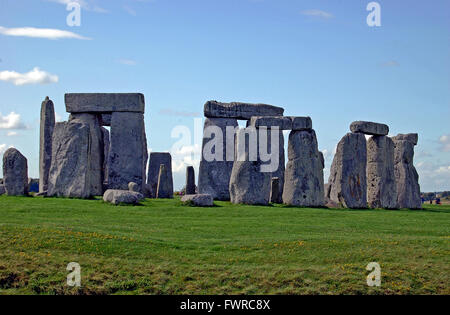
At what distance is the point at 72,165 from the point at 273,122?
7.91 meters

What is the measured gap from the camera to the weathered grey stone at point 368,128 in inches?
1085

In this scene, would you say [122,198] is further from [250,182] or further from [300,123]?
[300,123]

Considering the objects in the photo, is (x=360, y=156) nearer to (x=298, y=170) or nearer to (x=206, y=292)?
(x=298, y=170)

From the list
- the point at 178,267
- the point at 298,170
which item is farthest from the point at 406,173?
the point at 178,267

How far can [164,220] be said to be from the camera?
1953 cm

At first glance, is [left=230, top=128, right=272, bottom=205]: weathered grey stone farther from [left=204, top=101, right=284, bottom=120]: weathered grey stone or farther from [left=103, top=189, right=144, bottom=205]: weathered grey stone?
[left=204, top=101, right=284, bottom=120]: weathered grey stone

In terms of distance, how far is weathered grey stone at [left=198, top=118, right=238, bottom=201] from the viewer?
32344 millimetres

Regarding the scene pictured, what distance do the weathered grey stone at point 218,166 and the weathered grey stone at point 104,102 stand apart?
3.99m

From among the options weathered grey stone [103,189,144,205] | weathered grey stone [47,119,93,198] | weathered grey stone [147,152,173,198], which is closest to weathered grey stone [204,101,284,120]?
weathered grey stone [147,152,173,198]

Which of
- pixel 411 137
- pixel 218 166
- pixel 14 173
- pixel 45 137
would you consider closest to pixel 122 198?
pixel 14 173

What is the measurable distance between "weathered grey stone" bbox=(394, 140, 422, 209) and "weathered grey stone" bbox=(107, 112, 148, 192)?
445 inches

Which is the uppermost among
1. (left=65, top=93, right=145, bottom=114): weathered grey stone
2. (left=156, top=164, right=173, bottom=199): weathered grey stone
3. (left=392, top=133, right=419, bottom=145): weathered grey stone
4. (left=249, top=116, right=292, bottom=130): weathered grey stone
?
(left=65, top=93, right=145, bottom=114): weathered grey stone

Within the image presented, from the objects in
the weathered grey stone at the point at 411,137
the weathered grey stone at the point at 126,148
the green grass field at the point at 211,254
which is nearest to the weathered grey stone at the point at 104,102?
the weathered grey stone at the point at 126,148

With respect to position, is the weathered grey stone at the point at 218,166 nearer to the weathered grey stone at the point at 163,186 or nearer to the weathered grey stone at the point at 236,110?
the weathered grey stone at the point at 236,110
